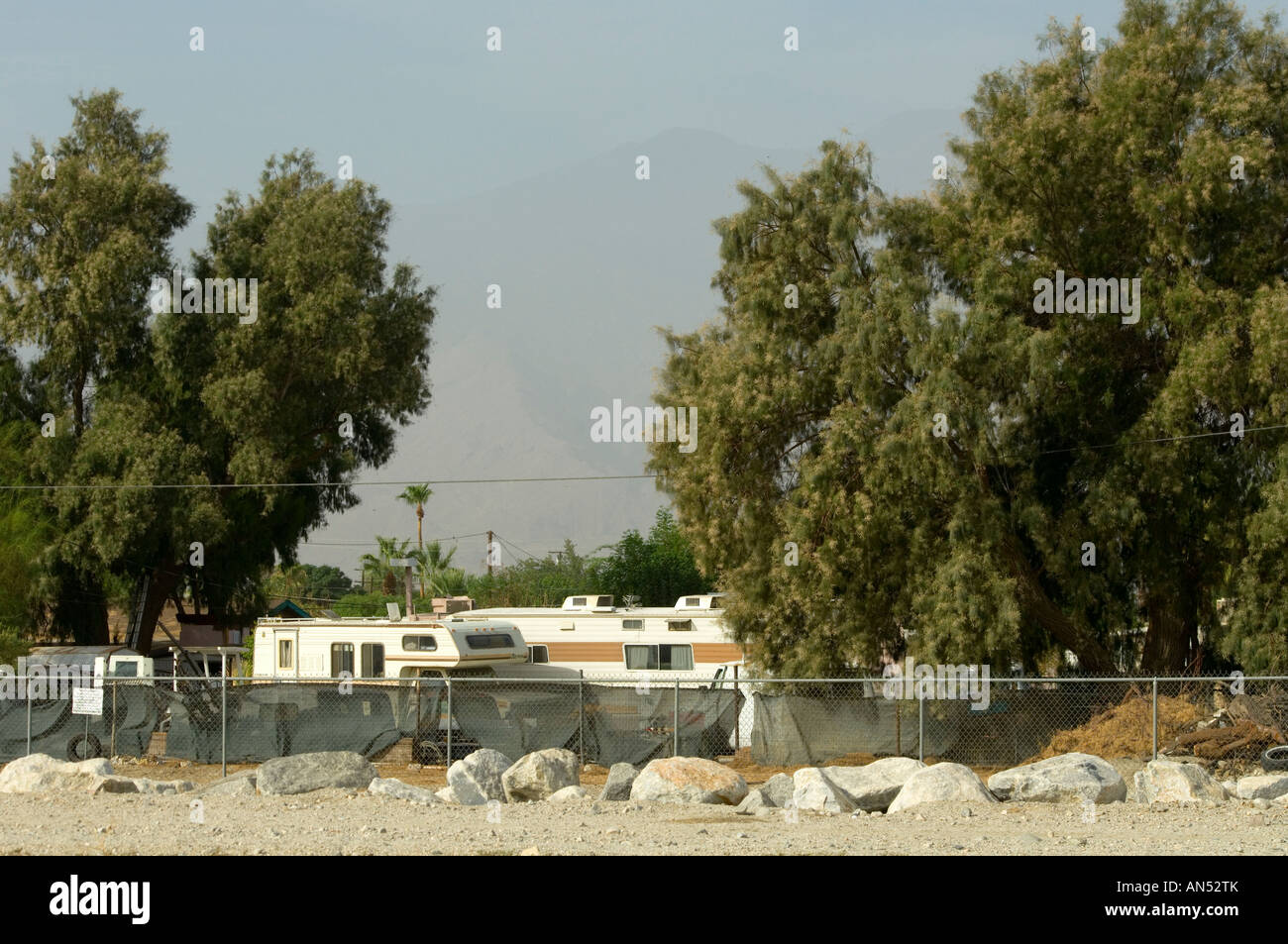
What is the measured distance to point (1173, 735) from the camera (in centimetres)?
2027

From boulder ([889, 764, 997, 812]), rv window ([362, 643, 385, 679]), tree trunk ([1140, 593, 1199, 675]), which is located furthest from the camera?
rv window ([362, 643, 385, 679])

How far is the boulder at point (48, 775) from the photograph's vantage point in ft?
56.9

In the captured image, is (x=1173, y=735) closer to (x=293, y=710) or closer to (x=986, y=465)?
(x=986, y=465)

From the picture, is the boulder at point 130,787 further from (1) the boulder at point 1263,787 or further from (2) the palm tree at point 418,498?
(2) the palm tree at point 418,498

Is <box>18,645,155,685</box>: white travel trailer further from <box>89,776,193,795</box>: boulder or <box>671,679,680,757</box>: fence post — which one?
<box>671,679,680,757</box>: fence post

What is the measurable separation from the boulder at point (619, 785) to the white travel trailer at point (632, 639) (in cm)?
923

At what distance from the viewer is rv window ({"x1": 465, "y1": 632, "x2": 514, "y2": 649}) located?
1030 inches

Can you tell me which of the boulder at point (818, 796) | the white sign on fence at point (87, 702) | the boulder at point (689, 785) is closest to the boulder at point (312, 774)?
the boulder at point (689, 785)

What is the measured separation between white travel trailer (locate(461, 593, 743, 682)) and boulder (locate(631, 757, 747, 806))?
10261mm

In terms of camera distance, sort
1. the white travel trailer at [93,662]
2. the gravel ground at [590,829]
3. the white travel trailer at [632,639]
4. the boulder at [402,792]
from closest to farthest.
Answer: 1. the gravel ground at [590,829]
2. the boulder at [402,792]
3. the white travel trailer at [632,639]
4. the white travel trailer at [93,662]

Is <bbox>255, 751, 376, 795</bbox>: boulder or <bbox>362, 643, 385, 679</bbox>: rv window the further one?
<bbox>362, 643, 385, 679</bbox>: rv window

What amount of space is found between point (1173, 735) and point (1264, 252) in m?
8.82

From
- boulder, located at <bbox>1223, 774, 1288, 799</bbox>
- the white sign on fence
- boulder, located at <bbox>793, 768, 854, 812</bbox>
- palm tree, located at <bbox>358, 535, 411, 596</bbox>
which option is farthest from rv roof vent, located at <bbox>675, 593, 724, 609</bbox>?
palm tree, located at <bbox>358, 535, 411, 596</bbox>

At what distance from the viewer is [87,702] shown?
2169 cm
